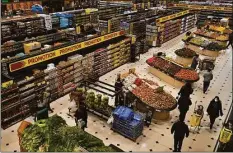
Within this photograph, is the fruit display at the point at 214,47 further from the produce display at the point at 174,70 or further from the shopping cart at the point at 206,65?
the produce display at the point at 174,70

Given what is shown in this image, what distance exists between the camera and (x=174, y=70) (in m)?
10.7

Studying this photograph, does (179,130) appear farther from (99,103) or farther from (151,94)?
(99,103)

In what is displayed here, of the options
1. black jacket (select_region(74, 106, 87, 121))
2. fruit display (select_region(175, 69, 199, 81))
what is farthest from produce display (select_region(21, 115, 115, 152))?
fruit display (select_region(175, 69, 199, 81))

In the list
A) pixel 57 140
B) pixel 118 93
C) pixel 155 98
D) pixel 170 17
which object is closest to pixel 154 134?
pixel 155 98

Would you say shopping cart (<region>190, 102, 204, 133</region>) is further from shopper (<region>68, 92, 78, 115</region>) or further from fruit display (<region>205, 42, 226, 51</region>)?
fruit display (<region>205, 42, 226, 51</region>)

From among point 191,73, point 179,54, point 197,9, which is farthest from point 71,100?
point 197,9

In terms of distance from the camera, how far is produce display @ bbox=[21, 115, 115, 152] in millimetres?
4438

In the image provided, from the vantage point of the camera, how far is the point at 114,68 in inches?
475

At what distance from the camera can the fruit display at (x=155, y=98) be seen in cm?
761

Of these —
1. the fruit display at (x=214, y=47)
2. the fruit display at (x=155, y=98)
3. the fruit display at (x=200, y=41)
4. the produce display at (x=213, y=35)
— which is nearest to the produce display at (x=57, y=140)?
the fruit display at (x=155, y=98)

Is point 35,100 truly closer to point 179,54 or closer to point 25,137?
point 25,137

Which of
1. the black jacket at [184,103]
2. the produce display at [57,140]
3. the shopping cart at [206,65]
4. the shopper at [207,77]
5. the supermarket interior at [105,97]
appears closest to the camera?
the produce display at [57,140]

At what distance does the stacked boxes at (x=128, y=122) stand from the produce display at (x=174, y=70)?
3.81 m

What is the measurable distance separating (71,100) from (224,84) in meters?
6.94
